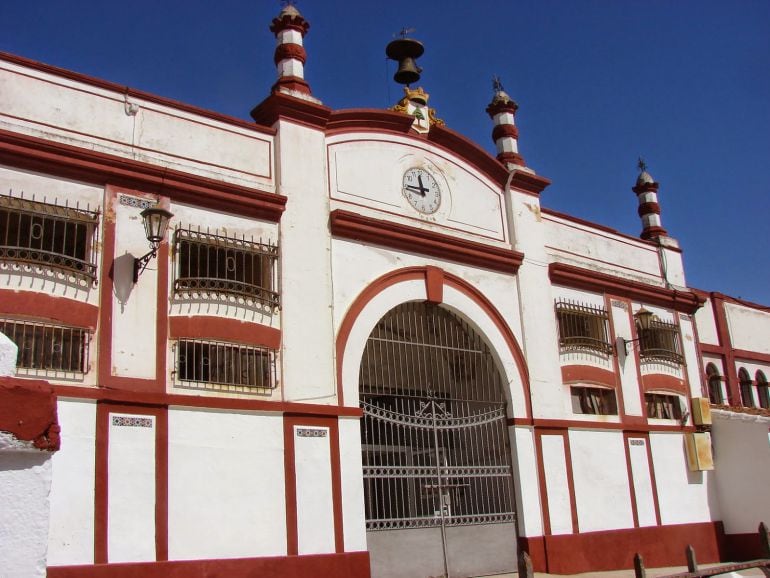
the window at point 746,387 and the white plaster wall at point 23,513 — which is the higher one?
the window at point 746,387

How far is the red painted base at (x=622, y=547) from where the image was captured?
13.6 metres

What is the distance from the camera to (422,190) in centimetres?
1420

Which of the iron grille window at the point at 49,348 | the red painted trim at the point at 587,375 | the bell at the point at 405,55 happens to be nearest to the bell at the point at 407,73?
the bell at the point at 405,55

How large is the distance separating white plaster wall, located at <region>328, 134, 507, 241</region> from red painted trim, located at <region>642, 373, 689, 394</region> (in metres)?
4.25

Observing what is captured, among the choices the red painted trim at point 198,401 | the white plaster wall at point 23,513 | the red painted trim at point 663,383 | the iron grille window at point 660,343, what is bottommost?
the white plaster wall at point 23,513

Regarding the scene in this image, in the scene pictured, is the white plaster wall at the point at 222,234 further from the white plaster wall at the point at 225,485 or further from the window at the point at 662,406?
the window at the point at 662,406

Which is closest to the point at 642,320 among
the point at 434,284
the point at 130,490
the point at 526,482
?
the point at 526,482

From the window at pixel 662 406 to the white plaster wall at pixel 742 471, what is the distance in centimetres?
99

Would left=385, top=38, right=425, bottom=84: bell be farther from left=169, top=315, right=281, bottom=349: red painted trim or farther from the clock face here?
left=169, top=315, right=281, bottom=349: red painted trim

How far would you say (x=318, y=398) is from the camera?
11508mm

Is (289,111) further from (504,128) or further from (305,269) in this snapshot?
(504,128)

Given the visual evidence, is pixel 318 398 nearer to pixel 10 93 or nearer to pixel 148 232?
pixel 148 232

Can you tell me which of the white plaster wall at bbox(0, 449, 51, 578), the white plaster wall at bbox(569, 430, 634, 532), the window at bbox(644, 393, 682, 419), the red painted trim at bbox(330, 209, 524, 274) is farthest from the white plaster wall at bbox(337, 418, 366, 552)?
the white plaster wall at bbox(0, 449, 51, 578)

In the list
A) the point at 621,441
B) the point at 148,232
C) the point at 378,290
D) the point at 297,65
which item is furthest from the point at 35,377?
the point at 621,441
